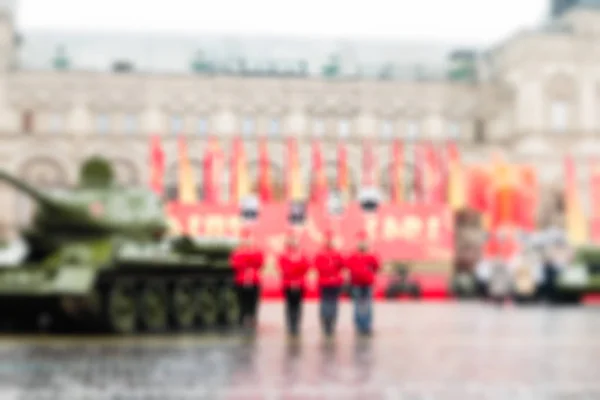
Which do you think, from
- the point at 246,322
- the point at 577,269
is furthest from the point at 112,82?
the point at 246,322

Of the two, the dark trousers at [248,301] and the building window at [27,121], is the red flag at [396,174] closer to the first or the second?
the building window at [27,121]

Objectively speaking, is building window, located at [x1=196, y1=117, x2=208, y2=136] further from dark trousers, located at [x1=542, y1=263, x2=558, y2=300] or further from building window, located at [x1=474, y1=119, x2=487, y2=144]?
dark trousers, located at [x1=542, y1=263, x2=558, y2=300]

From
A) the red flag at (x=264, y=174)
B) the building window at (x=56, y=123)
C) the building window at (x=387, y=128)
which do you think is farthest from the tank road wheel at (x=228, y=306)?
the building window at (x=387, y=128)

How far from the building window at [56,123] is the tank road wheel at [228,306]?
152 feet

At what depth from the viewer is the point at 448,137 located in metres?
68.0

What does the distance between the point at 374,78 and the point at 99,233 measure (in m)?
50.1

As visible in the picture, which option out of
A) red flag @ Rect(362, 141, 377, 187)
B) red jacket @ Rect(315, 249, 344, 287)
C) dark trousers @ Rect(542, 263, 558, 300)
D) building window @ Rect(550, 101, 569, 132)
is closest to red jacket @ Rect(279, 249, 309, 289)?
red jacket @ Rect(315, 249, 344, 287)

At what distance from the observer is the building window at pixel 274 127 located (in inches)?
2589

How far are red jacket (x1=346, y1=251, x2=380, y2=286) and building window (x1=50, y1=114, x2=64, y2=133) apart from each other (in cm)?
4953

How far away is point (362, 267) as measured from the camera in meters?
17.2

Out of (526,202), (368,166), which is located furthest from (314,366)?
(368,166)

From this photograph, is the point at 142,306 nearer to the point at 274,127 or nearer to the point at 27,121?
the point at 274,127

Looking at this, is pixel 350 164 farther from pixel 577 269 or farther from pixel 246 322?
pixel 246 322

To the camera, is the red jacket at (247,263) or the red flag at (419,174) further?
the red flag at (419,174)
